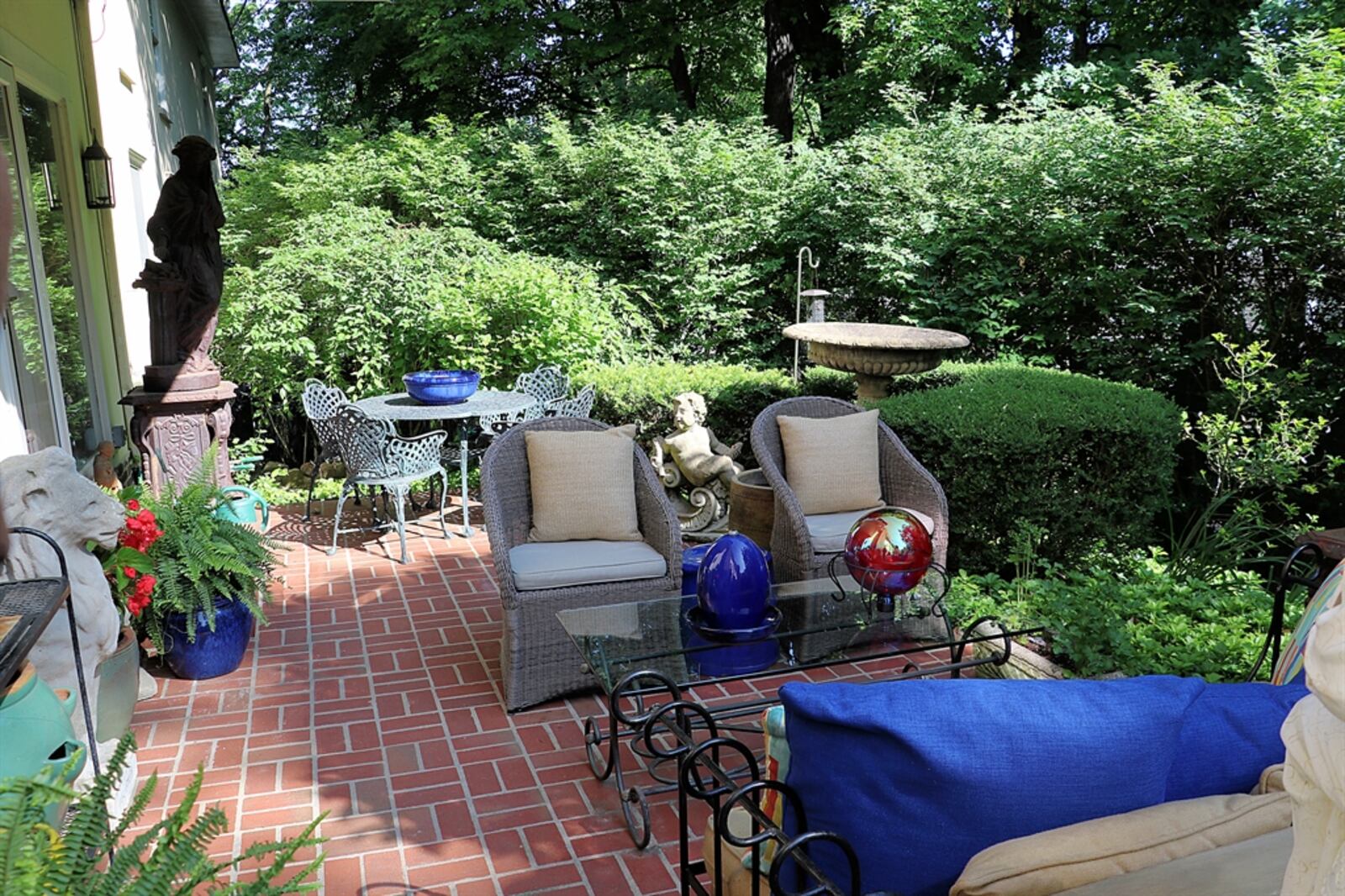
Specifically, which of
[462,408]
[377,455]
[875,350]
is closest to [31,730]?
[377,455]

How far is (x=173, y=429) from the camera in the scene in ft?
18.4

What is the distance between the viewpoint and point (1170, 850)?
5.47 feet

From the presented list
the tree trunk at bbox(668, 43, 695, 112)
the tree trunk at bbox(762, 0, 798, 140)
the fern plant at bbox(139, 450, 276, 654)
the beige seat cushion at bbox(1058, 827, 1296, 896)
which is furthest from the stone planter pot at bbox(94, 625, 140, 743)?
the tree trunk at bbox(668, 43, 695, 112)

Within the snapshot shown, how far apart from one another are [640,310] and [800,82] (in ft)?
19.4

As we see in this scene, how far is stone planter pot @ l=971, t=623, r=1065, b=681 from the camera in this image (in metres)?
3.78

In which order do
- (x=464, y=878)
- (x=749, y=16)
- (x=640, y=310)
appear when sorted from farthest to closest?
(x=749, y=16)
(x=640, y=310)
(x=464, y=878)

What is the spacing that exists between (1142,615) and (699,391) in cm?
353

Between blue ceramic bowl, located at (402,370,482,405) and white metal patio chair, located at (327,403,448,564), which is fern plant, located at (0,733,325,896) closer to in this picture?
white metal patio chair, located at (327,403,448,564)

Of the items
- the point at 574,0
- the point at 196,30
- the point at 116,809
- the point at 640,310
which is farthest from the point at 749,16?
the point at 116,809

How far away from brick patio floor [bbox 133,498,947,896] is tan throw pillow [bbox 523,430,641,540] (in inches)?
27.2

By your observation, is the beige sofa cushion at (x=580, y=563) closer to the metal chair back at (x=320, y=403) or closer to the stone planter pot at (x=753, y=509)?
the stone planter pot at (x=753, y=509)

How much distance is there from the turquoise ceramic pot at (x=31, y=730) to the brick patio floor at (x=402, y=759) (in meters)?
0.92

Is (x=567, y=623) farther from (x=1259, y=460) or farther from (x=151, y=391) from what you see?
(x=1259, y=460)

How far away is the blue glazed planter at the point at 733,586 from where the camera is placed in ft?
11.2
